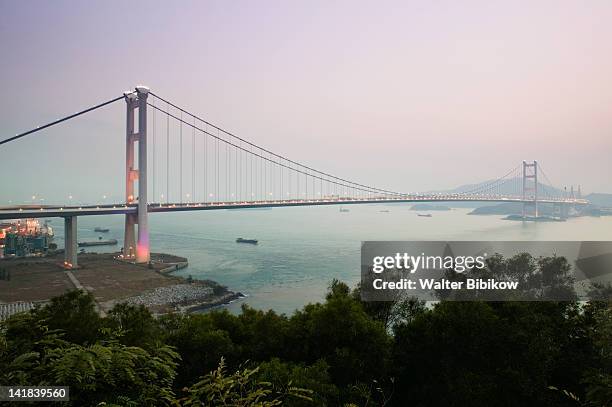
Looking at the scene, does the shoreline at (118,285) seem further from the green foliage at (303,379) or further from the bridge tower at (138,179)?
the green foliage at (303,379)

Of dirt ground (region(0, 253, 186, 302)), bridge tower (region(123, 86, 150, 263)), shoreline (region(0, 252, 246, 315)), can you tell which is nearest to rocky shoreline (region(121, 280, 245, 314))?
shoreline (region(0, 252, 246, 315))

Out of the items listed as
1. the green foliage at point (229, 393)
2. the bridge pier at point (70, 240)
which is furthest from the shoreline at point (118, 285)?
the green foliage at point (229, 393)

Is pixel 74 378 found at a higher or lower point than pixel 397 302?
higher

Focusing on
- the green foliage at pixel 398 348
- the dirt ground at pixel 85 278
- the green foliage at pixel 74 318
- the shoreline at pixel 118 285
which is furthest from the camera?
the dirt ground at pixel 85 278

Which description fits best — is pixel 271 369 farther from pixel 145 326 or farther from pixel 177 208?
pixel 177 208

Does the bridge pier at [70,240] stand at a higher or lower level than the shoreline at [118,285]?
higher

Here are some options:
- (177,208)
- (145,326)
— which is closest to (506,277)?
(145,326)

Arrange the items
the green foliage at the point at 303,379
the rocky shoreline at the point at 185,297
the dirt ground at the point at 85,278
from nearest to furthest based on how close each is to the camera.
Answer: the green foliage at the point at 303,379
the rocky shoreline at the point at 185,297
the dirt ground at the point at 85,278

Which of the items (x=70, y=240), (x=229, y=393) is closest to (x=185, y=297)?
(x=70, y=240)
